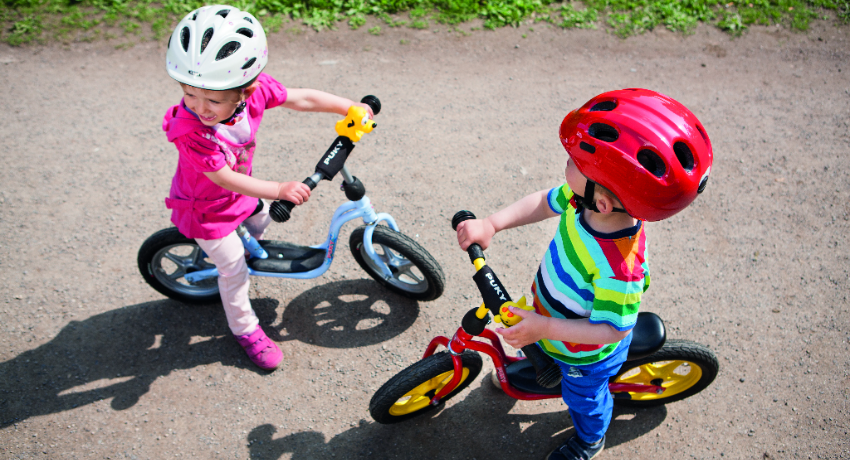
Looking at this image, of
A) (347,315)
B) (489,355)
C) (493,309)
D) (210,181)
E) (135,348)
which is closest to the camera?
(493,309)

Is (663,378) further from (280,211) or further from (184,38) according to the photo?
(184,38)

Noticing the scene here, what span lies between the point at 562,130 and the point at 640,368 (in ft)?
5.47

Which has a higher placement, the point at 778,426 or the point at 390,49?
the point at 390,49

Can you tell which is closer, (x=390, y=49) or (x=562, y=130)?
(x=562, y=130)

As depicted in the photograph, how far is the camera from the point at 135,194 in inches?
171

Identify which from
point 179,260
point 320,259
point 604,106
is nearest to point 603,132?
point 604,106

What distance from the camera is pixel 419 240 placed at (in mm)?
4086

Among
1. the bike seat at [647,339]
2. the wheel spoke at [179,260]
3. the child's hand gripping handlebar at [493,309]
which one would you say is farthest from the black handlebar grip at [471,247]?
the wheel spoke at [179,260]

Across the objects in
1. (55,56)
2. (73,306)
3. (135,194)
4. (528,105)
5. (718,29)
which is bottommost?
(73,306)

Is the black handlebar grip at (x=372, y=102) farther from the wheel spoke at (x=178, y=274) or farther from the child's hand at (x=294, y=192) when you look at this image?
the wheel spoke at (x=178, y=274)

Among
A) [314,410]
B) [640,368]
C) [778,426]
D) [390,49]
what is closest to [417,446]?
[314,410]

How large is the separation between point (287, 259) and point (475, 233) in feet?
5.34

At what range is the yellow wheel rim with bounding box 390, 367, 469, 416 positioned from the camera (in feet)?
9.34

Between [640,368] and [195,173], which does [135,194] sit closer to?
[195,173]
